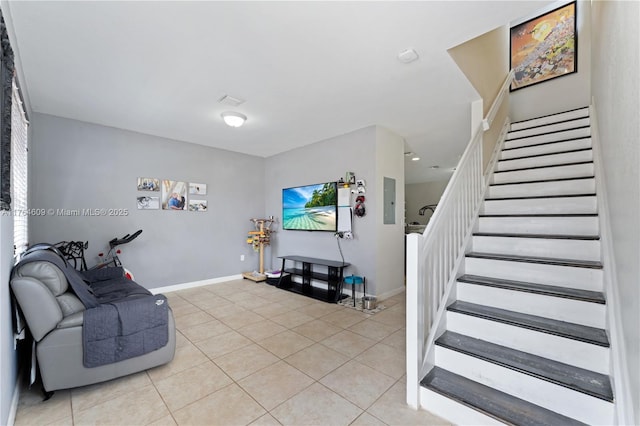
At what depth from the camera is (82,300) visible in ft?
6.75

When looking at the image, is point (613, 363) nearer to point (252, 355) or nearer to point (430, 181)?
point (252, 355)

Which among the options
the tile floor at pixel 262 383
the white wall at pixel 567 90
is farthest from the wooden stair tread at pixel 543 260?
the white wall at pixel 567 90

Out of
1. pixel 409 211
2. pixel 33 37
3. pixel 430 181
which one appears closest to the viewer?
pixel 33 37

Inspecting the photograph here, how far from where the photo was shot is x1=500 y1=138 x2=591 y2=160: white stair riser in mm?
3156

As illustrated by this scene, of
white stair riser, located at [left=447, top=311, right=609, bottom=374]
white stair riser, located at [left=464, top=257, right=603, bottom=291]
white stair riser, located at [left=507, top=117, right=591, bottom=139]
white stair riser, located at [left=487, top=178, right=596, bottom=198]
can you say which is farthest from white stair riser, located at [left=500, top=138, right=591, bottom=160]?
white stair riser, located at [left=447, top=311, right=609, bottom=374]

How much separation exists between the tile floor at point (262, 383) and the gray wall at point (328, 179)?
3.70 feet

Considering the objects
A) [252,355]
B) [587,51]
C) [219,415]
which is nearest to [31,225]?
[252,355]

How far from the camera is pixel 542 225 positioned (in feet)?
7.95

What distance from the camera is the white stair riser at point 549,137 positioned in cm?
331

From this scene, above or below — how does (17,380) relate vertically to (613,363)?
below

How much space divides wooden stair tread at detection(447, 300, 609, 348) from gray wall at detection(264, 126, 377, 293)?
2044 millimetres

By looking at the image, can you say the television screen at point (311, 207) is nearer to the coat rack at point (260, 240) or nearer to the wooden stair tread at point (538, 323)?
the coat rack at point (260, 240)

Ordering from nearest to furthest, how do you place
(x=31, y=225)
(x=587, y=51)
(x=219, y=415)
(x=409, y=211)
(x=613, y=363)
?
(x=613, y=363) < (x=219, y=415) < (x=31, y=225) < (x=587, y=51) < (x=409, y=211)

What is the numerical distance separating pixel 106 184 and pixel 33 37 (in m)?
2.30
